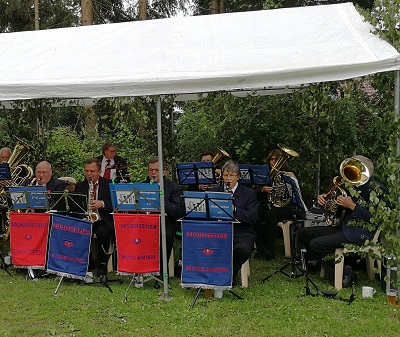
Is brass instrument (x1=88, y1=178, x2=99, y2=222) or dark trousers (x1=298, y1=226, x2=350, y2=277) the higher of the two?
brass instrument (x1=88, y1=178, x2=99, y2=222)

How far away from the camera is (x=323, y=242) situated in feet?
18.2

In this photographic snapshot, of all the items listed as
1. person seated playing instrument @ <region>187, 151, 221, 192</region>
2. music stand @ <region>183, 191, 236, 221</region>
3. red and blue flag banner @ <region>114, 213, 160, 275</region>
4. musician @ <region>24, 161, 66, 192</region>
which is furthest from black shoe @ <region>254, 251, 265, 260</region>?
musician @ <region>24, 161, 66, 192</region>

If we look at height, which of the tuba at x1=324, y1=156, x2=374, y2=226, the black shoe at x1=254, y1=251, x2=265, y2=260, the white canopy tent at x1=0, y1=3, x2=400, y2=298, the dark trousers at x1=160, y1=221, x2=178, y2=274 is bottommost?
the black shoe at x1=254, y1=251, x2=265, y2=260

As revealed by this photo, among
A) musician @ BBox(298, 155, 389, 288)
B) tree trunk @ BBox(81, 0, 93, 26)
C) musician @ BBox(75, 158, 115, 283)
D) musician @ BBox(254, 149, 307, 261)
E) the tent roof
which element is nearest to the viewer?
the tent roof

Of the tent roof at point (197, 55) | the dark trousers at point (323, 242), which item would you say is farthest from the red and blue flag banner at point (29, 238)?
the dark trousers at point (323, 242)

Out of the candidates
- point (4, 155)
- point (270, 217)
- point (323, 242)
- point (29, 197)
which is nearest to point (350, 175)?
point (323, 242)

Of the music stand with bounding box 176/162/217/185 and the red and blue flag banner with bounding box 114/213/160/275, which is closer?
the red and blue flag banner with bounding box 114/213/160/275

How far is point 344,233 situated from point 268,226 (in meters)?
1.45

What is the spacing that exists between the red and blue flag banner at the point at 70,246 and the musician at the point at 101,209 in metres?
0.37

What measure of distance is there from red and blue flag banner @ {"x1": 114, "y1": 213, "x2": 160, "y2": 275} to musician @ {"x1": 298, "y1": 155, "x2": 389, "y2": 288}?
173 cm

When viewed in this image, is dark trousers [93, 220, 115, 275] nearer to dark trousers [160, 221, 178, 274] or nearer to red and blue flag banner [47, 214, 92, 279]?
red and blue flag banner [47, 214, 92, 279]

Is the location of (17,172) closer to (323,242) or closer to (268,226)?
(268,226)

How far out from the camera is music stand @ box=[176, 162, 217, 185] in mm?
6988

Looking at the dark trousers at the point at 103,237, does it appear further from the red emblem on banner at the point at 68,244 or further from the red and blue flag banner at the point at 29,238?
the red and blue flag banner at the point at 29,238
